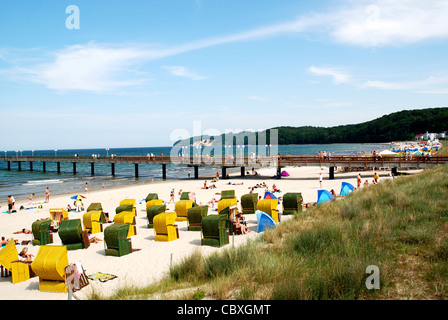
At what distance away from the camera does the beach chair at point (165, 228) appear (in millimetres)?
12961

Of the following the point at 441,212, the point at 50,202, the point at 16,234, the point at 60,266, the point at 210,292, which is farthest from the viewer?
the point at 50,202

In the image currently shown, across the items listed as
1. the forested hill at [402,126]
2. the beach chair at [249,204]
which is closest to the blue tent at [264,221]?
the beach chair at [249,204]

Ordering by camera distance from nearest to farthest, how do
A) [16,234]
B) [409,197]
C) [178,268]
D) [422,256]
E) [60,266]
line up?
[422,256], [178,268], [60,266], [409,197], [16,234]

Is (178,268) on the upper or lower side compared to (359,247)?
lower

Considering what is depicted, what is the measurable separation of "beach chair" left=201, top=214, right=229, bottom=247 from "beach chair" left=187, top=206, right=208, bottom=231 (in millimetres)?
2657

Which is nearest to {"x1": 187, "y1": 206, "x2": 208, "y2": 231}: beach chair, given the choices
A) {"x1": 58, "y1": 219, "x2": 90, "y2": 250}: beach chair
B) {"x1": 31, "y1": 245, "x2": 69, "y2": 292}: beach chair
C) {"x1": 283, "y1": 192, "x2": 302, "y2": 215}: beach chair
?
{"x1": 58, "y1": 219, "x2": 90, "y2": 250}: beach chair

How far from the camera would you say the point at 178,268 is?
761 centimetres

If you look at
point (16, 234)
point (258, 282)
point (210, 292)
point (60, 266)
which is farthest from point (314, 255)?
point (16, 234)

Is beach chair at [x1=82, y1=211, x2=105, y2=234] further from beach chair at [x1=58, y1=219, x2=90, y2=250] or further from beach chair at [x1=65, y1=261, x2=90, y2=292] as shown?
beach chair at [x1=65, y1=261, x2=90, y2=292]

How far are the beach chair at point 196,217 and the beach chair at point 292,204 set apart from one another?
14.8ft

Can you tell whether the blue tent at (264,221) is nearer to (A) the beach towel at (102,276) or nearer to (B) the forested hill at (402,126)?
(A) the beach towel at (102,276)

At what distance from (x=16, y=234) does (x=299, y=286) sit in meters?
15.7

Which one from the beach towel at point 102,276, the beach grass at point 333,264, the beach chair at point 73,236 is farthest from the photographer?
the beach chair at point 73,236
